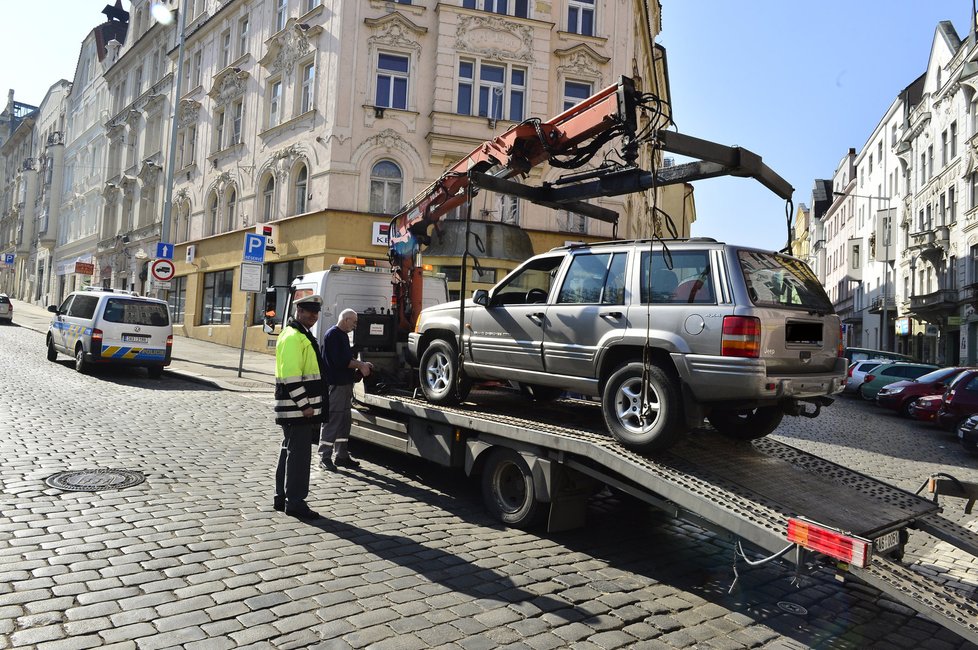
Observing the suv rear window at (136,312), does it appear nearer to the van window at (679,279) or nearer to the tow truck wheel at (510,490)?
the tow truck wheel at (510,490)

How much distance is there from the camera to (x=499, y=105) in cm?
2294

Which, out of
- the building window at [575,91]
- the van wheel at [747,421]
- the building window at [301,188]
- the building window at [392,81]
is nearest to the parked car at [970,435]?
the van wheel at [747,421]

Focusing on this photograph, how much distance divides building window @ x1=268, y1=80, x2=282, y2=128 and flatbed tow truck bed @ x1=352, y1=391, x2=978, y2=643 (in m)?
21.4

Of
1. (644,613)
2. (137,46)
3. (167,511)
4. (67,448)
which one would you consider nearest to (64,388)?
(67,448)

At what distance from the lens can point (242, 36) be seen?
28.6 metres

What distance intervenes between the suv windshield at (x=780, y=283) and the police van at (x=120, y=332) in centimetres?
1340

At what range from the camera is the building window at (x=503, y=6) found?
2295 centimetres

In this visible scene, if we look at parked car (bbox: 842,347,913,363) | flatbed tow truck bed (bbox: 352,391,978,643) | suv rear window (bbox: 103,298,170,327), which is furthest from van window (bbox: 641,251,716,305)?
parked car (bbox: 842,347,913,363)

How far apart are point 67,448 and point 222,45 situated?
26.5m

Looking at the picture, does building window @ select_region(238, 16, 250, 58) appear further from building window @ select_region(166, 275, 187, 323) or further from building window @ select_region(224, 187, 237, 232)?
building window @ select_region(166, 275, 187, 323)

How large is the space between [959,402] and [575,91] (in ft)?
49.7

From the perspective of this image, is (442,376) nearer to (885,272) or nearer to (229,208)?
(229,208)

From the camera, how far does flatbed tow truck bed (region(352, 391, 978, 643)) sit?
3.92 m

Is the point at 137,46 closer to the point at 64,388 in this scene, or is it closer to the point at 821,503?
the point at 64,388
